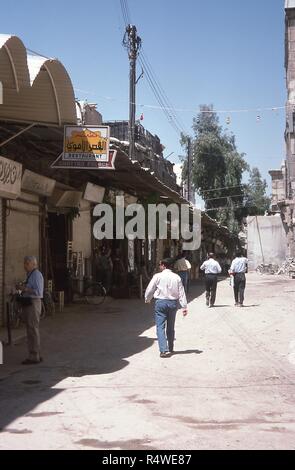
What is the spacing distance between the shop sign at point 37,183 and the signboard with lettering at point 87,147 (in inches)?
97.3

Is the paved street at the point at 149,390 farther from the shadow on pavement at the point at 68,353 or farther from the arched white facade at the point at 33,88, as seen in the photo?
the arched white facade at the point at 33,88

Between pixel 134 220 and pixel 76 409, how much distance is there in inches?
626

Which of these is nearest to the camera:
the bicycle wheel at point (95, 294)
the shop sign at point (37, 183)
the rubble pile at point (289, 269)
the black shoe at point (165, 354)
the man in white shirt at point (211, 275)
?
the black shoe at point (165, 354)

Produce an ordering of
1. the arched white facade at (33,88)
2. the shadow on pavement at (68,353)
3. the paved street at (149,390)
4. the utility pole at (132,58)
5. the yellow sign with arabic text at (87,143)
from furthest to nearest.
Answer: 1. the utility pole at (132,58)
2. the yellow sign with arabic text at (87,143)
3. the arched white facade at (33,88)
4. the shadow on pavement at (68,353)
5. the paved street at (149,390)

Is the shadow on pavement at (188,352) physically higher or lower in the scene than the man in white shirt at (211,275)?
lower

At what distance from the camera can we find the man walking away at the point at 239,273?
17.4m

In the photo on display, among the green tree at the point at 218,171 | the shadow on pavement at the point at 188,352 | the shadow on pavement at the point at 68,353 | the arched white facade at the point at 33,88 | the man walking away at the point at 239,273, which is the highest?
the green tree at the point at 218,171

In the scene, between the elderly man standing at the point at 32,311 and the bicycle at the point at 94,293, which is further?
the bicycle at the point at 94,293

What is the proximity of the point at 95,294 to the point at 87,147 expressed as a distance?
7.97 m

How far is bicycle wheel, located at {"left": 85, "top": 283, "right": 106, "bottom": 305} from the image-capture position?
18172 mm

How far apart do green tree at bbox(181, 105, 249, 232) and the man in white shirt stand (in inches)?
1226

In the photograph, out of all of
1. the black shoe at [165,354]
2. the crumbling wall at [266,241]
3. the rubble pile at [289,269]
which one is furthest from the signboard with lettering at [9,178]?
the crumbling wall at [266,241]

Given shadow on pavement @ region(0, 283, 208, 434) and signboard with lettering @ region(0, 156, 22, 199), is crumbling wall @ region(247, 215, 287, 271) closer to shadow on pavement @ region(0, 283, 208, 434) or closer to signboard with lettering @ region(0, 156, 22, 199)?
Answer: shadow on pavement @ region(0, 283, 208, 434)
